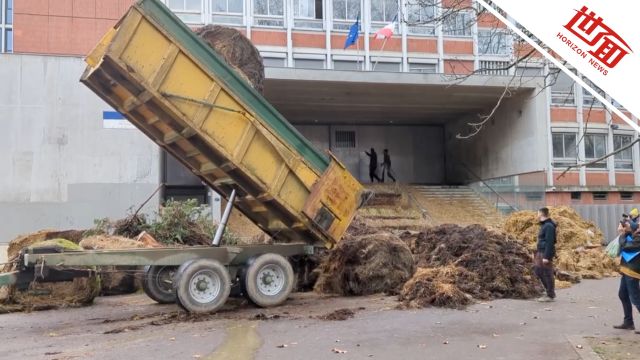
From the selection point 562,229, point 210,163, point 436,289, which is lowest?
point 436,289

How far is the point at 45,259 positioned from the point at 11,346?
124 centimetres

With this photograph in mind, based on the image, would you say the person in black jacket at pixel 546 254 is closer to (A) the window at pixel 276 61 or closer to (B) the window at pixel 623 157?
(B) the window at pixel 623 157

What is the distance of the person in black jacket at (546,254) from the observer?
1037 centimetres

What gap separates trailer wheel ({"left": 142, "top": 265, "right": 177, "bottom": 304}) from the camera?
10273 millimetres

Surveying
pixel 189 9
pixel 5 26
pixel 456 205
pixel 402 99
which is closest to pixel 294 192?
pixel 402 99

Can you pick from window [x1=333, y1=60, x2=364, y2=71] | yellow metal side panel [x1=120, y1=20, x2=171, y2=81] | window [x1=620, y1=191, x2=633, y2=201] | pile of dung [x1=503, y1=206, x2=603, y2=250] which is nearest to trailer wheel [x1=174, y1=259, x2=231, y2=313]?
yellow metal side panel [x1=120, y1=20, x2=171, y2=81]

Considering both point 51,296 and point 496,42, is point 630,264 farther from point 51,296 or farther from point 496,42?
point 51,296

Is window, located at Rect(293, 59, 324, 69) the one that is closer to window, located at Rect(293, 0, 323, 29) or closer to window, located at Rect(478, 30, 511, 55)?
window, located at Rect(293, 0, 323, 29)

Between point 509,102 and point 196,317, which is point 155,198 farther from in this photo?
point 509,102

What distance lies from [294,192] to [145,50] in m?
3.29

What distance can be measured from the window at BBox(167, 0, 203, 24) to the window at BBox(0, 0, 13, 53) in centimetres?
2628

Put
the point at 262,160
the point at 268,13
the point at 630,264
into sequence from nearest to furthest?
the point at 630,264, the point at 262,160, the point at 268,13

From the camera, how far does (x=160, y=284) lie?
10484 mm

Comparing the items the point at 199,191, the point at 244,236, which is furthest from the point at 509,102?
the point at 244,236
